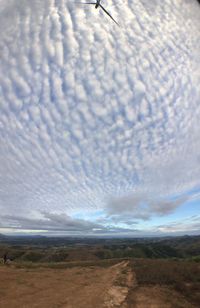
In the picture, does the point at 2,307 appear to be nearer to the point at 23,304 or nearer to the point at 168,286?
the point at 23,304

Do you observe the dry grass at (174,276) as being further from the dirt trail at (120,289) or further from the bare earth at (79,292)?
the bare earth at (79,292)

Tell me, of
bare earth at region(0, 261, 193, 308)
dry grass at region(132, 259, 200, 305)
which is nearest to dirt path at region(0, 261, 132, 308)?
bare earth at region(0, 261, 193, 308)

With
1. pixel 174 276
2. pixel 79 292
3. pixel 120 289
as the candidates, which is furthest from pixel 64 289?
pixel 174 276

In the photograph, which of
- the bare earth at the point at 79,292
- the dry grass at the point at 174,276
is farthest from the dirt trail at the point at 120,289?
the dry grass at the point at 174,276

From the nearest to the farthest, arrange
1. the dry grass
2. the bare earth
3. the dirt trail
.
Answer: the bare earth < the dirt trail < the dry grass

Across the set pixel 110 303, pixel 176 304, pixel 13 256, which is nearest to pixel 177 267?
pixel 176 304

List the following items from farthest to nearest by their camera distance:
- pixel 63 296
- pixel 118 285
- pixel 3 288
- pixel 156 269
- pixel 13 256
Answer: pixel 13 256 < pixel 156 269 < pixel 118 285 < pixel 3 288 < pixel 63 296

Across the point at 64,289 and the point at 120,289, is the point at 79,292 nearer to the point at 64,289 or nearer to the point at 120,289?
the point at 64,289

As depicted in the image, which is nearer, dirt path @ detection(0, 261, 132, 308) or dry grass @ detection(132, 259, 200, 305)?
dirt path @ detection(0, 261, 132, 308)

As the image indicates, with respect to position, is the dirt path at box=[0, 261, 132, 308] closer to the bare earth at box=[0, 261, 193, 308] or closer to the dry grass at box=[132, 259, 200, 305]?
the bare earth at box=[0, 261, 193, 308]
